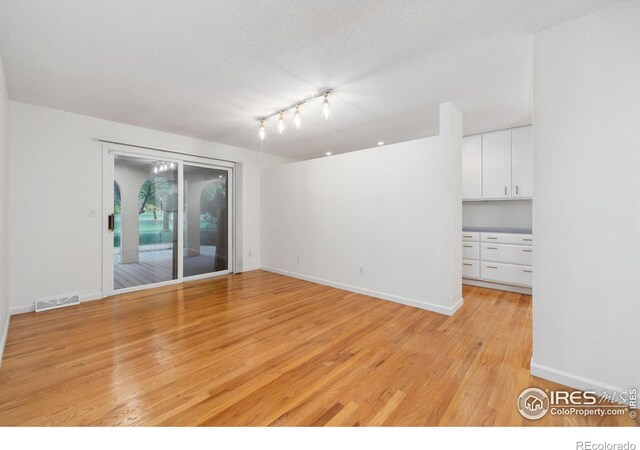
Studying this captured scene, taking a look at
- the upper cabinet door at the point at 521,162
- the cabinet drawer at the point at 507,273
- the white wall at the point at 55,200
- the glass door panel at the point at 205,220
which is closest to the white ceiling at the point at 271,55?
the white wall at the point at 55,200

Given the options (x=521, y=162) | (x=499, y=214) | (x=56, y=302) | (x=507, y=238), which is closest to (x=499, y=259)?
(x=507, y=238)

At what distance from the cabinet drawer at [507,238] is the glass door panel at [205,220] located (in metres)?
5.01

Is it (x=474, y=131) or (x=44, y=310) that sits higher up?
(x=474, y=131)

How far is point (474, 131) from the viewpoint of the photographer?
14.7 feet

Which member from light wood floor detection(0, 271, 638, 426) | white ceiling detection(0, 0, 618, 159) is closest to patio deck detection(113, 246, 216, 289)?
light wood floor detection(0, 271, 638, 426)

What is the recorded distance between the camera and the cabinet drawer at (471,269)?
176 inches

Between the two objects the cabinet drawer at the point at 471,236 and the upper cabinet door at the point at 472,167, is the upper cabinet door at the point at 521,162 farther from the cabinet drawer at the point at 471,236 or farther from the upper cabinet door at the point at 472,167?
the cabinet drawer at the point at 471,236

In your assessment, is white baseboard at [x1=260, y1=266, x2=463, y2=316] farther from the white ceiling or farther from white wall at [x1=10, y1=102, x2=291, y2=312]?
white wall at [x1=10, y1=102, x2=291, y2=312]
